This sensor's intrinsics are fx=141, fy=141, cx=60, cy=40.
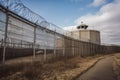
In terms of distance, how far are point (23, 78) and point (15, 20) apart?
13.6 feet

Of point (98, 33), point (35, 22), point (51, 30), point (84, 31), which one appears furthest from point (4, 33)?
point (98, 33)

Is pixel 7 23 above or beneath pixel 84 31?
beneath

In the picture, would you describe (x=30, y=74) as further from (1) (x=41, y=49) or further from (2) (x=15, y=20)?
(1) (x=41, y=49)

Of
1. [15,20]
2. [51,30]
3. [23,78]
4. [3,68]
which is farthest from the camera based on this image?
[51,30]

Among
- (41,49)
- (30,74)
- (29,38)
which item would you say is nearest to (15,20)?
(29,38)

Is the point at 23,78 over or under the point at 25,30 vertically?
under

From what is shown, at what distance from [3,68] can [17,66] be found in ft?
4.50

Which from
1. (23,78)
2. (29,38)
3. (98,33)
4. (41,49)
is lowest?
(23,78)

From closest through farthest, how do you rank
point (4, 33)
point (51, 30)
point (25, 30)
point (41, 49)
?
1. point (4, 33)
2. point (25, 30)
3. point (41, 49)
4. point (51, 30)

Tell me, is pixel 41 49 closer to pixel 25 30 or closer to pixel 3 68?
pixel 25 30

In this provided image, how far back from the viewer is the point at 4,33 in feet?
25.4

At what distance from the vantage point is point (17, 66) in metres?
8.32

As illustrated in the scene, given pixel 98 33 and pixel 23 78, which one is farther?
pixel 98 33

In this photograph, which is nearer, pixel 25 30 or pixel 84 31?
pixel 25 30
